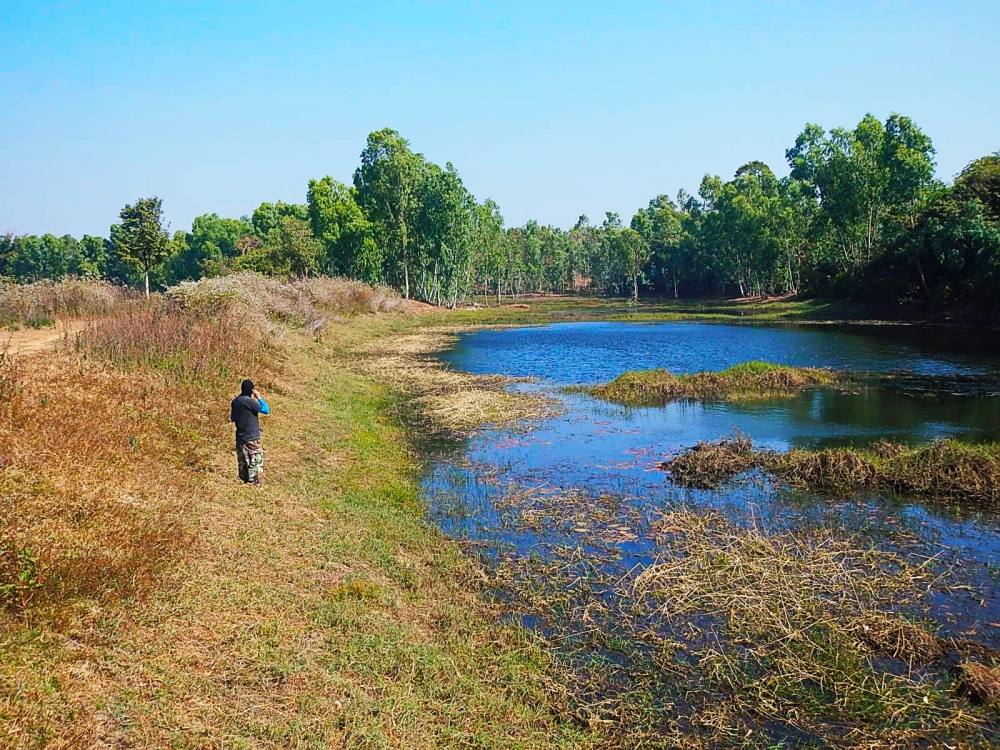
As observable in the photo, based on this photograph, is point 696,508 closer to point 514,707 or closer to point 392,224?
point 514,707

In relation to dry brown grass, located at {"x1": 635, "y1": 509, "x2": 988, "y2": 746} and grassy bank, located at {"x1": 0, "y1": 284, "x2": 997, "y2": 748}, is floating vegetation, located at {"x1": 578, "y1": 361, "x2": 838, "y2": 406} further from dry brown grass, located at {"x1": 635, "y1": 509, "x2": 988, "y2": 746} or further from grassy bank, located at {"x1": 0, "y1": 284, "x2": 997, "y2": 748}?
dry brown grass, located at {"x1": 635, "y1": 509, "x2": 988, "y2": 746}

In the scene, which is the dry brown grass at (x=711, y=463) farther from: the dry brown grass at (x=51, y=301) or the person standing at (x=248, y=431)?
the dry brown grass at (x=51, y=301)

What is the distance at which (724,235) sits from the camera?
95500 mm

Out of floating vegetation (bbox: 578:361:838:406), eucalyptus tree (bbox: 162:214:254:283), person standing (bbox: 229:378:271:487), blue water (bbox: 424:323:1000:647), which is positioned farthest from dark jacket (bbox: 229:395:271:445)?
eucalyptus tree (bbox: 162:214:254:283)

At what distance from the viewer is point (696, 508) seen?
15234 mm

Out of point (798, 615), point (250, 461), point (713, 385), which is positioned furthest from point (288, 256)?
point (798, 615)

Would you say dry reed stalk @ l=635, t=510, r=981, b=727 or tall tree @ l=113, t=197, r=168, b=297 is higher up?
tall tree @ l=113, t=197, r=168, b=297

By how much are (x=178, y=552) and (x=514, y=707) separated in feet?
17.9

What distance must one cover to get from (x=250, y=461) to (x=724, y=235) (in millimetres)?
91827

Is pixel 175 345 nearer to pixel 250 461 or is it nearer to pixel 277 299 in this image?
pixel 250 461

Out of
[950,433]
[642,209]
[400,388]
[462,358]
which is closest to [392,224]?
[462,358]

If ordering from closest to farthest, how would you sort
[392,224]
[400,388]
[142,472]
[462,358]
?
[142,472]
[400,388]
[462,358]
[392,224]

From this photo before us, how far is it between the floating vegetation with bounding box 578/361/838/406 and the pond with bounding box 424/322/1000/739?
1099 millimetres

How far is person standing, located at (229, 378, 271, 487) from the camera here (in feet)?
45.0
